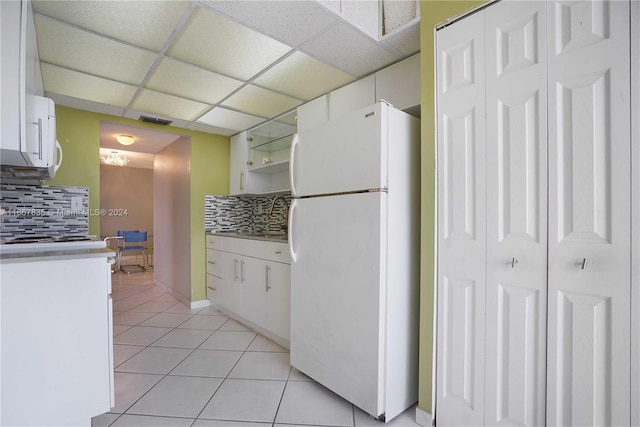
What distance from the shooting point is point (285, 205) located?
3.52m

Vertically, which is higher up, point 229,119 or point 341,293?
point 229,119

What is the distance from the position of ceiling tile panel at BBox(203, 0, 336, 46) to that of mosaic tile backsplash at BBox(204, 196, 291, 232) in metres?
2.07

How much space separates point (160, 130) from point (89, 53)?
1.57 m

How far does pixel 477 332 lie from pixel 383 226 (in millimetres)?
649

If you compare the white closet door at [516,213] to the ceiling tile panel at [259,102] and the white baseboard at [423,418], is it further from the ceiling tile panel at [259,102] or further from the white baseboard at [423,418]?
the ceiling tile panel at [259,102]

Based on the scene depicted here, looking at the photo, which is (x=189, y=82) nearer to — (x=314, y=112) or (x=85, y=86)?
(x=85, y=86)

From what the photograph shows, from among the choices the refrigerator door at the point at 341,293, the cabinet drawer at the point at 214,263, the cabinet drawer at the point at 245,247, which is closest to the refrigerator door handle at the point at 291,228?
the refrigerator door at the point at 341,293

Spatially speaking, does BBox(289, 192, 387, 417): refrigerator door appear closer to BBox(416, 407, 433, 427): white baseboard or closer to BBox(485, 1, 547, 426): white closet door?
BBox(416, 407, 433, 427): white baseboard

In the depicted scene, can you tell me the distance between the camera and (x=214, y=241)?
3.56m

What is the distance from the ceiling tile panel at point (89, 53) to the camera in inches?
69.7

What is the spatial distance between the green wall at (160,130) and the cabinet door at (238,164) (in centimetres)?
8

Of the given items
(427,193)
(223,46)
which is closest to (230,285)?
(223,46)

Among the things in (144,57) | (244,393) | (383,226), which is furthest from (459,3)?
(244,393)

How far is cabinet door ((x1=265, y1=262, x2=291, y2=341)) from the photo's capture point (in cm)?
241
